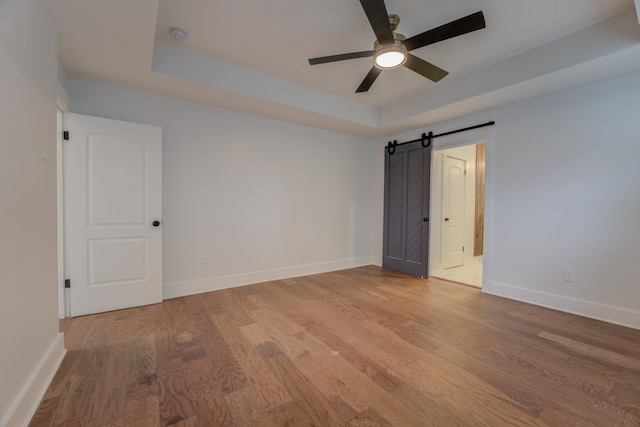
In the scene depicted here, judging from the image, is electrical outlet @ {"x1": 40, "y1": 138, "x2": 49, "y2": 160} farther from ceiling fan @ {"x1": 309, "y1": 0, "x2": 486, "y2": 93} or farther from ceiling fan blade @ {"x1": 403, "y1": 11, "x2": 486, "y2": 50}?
ceiling fan blade @ {"x1": 403, "y1": 11, "x2": 486, "y2": 50}

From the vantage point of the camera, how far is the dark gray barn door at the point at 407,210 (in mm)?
4254

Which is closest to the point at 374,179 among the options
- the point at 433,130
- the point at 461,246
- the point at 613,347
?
the point at 433,130

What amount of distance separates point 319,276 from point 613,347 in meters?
3.17

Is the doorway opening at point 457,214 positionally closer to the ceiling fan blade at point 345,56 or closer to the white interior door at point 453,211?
the white interior door at point 453,211

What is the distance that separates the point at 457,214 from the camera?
490cm

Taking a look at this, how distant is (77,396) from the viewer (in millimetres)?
1566

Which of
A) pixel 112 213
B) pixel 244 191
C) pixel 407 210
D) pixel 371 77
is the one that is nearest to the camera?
pixel 371 77

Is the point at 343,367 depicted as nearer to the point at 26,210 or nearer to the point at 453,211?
the point at 26,210

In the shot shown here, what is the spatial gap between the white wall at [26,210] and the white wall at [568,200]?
4.30 m

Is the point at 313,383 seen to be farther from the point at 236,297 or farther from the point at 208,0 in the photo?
the point at 208,0

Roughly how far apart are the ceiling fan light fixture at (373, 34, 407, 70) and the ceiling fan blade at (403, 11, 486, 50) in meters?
0.06

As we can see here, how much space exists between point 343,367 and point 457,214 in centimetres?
397

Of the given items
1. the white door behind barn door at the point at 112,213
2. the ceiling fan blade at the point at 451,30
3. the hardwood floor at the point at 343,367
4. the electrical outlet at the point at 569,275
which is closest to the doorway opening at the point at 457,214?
the electrical outlet at the point at 569,275

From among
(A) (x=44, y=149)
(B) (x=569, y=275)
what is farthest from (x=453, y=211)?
(A) (x=44, y=149)
